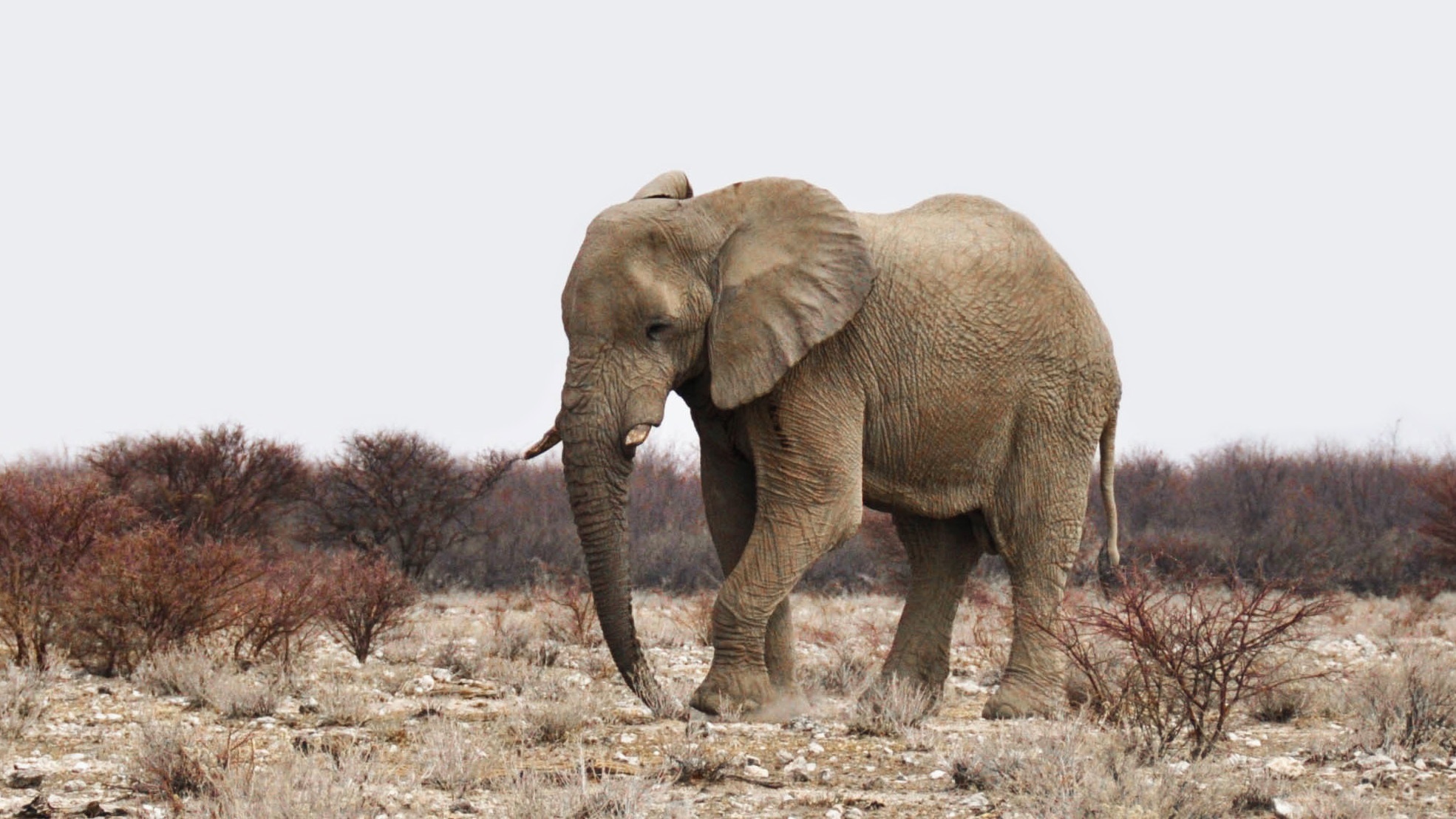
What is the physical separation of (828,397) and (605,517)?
55.3 inches

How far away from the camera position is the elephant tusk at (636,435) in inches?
311

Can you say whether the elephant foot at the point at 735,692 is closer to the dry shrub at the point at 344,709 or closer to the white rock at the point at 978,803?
the dry shrub at the point at 344,709

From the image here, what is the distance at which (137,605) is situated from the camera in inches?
408

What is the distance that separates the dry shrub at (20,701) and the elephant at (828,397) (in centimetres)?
299

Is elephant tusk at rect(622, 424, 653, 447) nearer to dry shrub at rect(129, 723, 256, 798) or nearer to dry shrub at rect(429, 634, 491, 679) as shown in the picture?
dry shrub at rect(129, 723, 256, 798)

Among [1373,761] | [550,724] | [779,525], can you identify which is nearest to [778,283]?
[779,525]

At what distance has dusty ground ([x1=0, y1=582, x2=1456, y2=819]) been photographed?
18.9ft

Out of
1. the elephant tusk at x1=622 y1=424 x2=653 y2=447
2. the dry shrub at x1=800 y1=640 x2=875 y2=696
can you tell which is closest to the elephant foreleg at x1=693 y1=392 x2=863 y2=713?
the elephant tusk at x1=622 y1=424 x2=653 y2=447

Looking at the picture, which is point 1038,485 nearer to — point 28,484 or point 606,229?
point 606,229

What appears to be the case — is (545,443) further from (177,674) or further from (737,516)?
(177,674)

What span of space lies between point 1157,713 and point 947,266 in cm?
300

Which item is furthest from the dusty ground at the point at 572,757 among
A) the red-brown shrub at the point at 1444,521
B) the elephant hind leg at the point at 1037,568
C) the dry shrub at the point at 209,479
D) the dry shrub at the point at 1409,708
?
the red-brown shrub at the point at 1444,521

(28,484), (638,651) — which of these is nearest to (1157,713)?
(638,651)

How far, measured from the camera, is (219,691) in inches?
339
